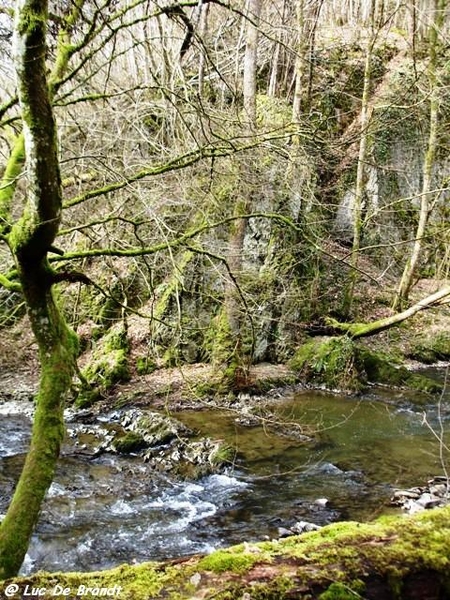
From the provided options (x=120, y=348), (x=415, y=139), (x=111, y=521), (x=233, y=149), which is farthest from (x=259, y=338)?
(x=415, y=139)

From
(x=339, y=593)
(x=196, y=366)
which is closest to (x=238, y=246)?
(x=196, y=366)

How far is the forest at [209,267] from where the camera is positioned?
2.26 m

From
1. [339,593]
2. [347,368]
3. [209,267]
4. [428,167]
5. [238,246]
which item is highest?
[428,167]

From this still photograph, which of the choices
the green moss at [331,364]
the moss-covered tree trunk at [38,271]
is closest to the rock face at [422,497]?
the moss-covered tree trunk at [38,271]

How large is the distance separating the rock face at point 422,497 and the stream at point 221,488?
0.19m

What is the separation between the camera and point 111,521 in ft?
19.0

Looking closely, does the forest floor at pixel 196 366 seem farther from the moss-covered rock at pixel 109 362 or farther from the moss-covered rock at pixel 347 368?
the moss-covered rock at pixel 347 368

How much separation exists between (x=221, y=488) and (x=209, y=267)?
4671mm

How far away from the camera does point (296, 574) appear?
1.53 meters

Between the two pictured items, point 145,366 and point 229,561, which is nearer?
point 229,561

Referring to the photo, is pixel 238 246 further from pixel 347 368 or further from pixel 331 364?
pixel 347 368

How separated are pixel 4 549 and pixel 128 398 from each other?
22.7ft

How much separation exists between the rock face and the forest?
6 cm

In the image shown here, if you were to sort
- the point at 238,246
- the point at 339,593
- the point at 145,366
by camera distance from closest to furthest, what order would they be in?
the point at 339,593 → the point at 238,246 → the point at 145,366
